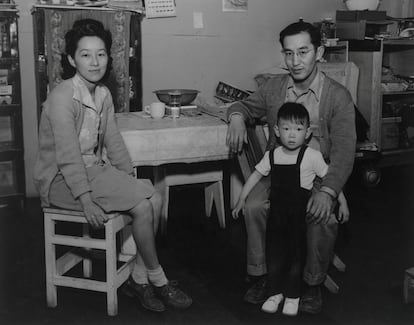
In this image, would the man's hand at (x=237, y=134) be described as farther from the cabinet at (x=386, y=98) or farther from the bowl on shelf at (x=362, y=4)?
the bowl on shelf at (x=362, y=4)

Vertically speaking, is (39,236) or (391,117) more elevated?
(391,117)

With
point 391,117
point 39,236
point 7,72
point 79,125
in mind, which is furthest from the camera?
point 391,117

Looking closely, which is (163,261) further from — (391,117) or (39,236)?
(391,117)

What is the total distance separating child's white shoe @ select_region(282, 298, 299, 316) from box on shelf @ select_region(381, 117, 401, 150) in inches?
118

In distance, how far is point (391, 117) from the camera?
4.86m

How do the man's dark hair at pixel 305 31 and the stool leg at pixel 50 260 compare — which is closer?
the stool leg at pixel 50 260

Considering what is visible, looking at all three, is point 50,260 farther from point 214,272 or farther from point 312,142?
point 312,142

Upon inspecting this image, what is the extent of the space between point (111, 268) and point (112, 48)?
2.00 meters

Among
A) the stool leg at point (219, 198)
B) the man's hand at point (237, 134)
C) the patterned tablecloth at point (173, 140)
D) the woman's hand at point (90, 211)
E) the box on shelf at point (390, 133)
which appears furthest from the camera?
the box on shelf at point (390, 133)

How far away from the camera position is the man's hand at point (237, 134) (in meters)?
2.46

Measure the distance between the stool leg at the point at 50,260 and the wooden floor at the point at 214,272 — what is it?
5cm

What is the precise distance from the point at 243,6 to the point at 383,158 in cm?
186

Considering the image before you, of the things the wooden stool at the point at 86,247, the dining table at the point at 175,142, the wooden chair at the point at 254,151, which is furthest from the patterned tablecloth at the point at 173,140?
the wooden stool at the point at 86,247

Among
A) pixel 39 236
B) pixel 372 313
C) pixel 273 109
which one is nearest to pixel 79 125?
pixel 273 109
